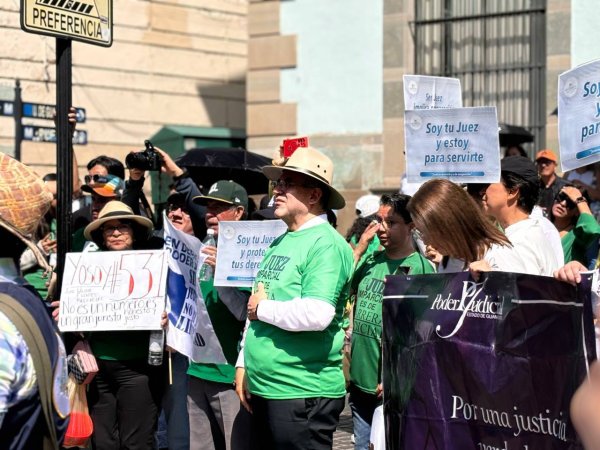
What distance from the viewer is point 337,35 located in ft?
46.0

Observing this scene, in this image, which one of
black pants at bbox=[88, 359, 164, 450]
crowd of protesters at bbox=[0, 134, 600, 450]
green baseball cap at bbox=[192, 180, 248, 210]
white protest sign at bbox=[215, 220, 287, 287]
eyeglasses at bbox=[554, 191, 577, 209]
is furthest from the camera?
eyeglasses at bbox=[554, 191, 577, 209]

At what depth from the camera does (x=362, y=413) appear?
596 cm

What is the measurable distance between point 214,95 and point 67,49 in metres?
13.9

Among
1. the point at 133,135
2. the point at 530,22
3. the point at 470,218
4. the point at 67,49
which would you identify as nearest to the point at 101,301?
the point at 67,49

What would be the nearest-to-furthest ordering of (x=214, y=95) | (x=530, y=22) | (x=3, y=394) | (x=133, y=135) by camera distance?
(x=3, y=394) < (x=530, y=22) < (x=133, y=135) < (x=214, y=95)

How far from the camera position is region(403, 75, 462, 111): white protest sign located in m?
6.78

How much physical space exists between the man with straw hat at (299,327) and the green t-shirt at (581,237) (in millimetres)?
2462

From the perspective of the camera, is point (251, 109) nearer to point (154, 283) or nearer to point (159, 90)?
point (159, 90)

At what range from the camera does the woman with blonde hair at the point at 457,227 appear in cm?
467

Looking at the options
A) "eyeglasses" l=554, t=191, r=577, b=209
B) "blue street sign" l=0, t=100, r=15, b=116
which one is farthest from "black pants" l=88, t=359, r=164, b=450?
"blue street sign" l=0, t=100, r=15, b=116

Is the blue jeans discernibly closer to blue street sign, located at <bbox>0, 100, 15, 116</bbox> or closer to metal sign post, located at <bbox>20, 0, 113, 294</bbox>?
metal sign post, located at <bbox>20, 0, 113, 294</bbox>

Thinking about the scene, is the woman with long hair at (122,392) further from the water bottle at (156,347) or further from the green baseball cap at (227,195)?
the green baseball cap at (227,195)

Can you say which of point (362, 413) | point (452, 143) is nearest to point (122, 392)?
point (362, 413)

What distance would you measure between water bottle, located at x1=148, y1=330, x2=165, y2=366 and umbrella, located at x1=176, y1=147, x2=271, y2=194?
2937 mm
